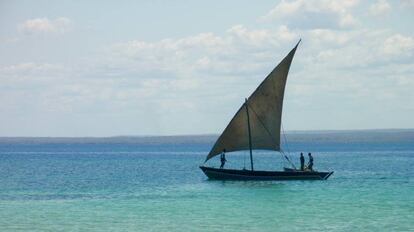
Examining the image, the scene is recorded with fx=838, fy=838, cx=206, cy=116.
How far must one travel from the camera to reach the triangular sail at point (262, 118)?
50.8m

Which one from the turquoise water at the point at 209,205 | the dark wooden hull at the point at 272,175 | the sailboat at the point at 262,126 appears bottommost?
the turquoise water at the point at 209,205

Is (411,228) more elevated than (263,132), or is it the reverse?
(263,132)

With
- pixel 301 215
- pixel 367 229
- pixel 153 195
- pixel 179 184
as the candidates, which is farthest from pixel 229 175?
pixel 367 229

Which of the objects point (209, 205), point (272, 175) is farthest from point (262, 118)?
point (209, 205)

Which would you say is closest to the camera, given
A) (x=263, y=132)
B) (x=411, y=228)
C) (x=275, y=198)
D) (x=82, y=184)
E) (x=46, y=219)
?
(x=411, y=228)

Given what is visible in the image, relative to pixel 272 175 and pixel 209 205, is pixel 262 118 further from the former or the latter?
pixel 209 205

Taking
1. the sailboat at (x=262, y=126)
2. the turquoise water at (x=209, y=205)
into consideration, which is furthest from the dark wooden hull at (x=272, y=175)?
the turquoise water at (x=209, y=205)

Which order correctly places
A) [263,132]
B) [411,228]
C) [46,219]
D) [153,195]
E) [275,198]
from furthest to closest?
[263,132] < [153,195] < [275,198] < [46,219] < [411,228]

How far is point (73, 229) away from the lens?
3114cm

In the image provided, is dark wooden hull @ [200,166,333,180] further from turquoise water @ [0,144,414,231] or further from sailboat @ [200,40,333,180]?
turquoise water @ [0,144,414,231]

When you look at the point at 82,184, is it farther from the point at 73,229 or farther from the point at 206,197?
the point at 73,229

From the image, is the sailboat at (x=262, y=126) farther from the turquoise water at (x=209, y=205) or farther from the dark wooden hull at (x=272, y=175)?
the turquoise water at (x=209, y=205)

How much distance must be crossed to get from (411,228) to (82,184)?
30.7 meters

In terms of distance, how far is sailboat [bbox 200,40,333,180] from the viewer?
2002 inches
